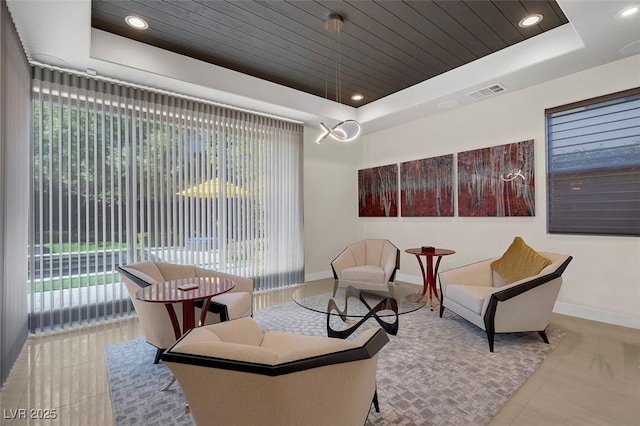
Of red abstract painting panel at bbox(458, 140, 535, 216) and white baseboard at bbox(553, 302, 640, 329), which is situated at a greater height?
red abstract painting panel at bbox(458, 140, 535, 216)

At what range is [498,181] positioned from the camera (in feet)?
14.4

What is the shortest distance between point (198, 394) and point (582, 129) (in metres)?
4.77

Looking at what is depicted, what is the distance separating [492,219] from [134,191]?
5.01 meters

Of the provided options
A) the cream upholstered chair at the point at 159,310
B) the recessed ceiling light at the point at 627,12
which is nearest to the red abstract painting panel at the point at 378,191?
the recessed ceiling light at the point at 627,12

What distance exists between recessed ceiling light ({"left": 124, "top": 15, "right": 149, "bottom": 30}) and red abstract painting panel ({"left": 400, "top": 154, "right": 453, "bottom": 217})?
4382mm

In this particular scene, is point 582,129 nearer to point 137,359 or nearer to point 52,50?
point 137,359

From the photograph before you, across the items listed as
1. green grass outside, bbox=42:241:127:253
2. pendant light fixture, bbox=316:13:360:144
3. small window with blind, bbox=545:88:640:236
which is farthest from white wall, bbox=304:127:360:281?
small window with blind, bbox=545:88:640:236

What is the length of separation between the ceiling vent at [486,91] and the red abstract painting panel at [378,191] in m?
1.82

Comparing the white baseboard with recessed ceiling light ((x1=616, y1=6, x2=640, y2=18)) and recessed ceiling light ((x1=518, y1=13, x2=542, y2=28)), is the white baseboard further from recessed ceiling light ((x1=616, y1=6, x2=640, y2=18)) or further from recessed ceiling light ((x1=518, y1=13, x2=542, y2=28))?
recessed ceiling light ((x1=518, y1=13, x2=542, y2=28))

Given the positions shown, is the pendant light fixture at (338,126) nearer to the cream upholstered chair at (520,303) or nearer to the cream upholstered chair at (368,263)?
the cream upholstered chair at (368,263)

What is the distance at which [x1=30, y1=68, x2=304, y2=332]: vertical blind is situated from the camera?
11.0 feet

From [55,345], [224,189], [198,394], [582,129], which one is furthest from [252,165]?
[582,129]

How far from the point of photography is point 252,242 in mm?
5023

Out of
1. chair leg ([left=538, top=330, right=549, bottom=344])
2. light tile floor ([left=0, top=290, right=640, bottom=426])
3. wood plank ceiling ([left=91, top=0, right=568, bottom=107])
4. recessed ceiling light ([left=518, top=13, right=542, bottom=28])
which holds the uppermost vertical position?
wood plank ceiling ([left=91, top=0, right=568, bottom=107])
